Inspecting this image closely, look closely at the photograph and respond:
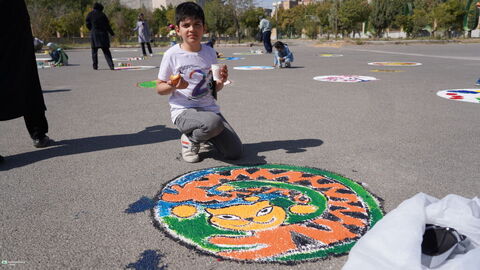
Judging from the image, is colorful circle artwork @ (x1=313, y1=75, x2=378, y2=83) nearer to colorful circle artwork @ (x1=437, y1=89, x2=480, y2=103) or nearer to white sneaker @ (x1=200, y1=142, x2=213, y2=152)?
colorful circle artwork @ (x1=437, y1=89, x2=480, y2=103)

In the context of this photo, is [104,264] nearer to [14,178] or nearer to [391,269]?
[391,269]

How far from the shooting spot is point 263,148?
145 inches

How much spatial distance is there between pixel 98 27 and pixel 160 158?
905 cm

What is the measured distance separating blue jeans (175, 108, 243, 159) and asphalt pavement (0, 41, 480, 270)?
0.13 m

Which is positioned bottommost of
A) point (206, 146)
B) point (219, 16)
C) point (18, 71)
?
point (206, 146)

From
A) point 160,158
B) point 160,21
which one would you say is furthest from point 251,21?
point 160,158

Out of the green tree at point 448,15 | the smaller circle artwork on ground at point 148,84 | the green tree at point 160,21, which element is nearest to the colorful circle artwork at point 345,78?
the smaller circle artwork on ground at point 148,84

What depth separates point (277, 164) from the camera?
320 centimetres

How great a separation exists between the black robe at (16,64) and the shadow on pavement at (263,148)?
1.82 m

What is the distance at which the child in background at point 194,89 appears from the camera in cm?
319

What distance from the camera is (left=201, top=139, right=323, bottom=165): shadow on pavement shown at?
333cm

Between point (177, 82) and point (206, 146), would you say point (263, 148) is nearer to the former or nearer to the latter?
point (206, 146)

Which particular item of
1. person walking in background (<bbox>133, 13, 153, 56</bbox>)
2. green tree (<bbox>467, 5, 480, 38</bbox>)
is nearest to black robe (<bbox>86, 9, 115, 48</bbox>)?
person walking in background (<bbox>133, 13, 153, 56</bbox>)

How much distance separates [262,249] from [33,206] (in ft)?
5.40
